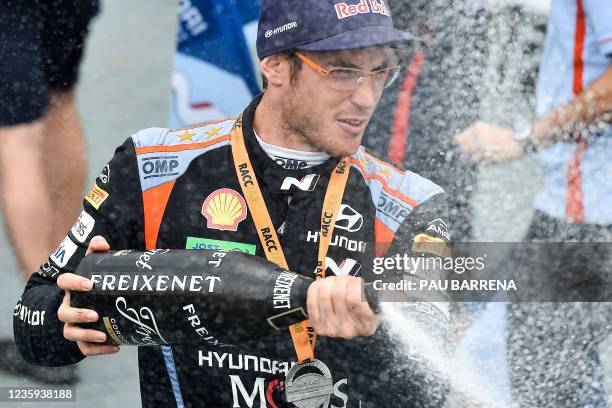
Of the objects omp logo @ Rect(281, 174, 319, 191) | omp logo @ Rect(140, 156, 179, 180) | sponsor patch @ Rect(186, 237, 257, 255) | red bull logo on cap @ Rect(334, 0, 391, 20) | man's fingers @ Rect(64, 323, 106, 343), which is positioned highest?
red bull logo on cap @ Rect(334, 0, 391, 20)

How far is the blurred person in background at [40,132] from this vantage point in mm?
4051

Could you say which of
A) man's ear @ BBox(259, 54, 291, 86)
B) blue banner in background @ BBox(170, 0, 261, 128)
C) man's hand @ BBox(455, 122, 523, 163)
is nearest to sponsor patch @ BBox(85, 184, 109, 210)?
man's ear @ BBox(259, 54, 291, 86)

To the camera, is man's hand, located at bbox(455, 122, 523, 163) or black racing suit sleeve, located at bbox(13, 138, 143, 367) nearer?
black racing suit sleeve, located at bbox(13, 138, 143, 367)

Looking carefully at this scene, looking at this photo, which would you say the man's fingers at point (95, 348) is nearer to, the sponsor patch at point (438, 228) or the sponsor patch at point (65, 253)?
the sponsor patch at point (65, 253)

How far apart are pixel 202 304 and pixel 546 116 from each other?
1498mm

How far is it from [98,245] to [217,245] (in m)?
0.30

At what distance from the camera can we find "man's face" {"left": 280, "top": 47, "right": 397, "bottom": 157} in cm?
240

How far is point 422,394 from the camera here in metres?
2.50

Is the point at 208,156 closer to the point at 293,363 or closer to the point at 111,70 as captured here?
the point at 293,363

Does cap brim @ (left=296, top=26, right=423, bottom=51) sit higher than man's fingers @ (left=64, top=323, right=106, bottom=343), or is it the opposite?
cap brim @ (left=296, top=26, right=423, bottom=51)

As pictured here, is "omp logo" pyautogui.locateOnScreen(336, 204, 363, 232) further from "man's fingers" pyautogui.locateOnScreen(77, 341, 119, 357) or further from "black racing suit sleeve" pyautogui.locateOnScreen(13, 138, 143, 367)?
"man's fingers" pyautogui.locateOnScreen(77, 341, 119, 357)

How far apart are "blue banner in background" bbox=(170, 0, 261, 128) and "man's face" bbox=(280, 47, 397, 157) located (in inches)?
60.8

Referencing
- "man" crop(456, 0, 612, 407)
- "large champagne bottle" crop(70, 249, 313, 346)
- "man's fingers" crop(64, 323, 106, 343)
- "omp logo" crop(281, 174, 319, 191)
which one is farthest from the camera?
"man" crop(456, 0, 612, 407)

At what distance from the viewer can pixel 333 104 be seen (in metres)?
2.44
